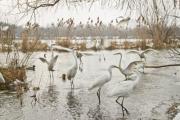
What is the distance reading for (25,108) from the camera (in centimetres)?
699

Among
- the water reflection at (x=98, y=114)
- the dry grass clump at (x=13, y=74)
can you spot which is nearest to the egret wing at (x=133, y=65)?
the dry grass clump at (x=13, y=74)

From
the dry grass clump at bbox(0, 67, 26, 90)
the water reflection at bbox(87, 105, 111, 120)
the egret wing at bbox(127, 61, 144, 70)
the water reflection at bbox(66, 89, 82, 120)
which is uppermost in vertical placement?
the egret wing at bbox(127, 61, 144, 70)

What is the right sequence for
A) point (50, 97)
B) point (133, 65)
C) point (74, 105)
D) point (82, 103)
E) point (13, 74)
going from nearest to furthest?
point (74, 105)
point (82, 103)
point (50, 97)
point (13, 74)
point (133, 65)

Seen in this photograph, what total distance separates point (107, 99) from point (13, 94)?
198 cm

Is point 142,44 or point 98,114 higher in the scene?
point 142,44

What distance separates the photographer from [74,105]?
7.22 meters

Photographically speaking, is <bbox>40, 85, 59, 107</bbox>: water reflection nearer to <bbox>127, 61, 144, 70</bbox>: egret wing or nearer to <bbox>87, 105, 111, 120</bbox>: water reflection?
<bbox>87, 105, 111, 120</bbox>: water reflection

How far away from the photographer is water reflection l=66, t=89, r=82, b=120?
6.50 meters

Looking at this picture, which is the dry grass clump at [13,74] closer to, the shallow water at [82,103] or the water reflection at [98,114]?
the shallow water at [82,103]

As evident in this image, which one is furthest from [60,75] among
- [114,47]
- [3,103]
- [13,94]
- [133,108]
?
[114,47]

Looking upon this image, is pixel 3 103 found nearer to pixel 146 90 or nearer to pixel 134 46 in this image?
pixel 146 90

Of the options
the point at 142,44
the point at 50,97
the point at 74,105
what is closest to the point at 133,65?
the point at 50,97

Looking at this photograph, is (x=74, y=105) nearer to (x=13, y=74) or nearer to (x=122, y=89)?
(x=122, y=89)

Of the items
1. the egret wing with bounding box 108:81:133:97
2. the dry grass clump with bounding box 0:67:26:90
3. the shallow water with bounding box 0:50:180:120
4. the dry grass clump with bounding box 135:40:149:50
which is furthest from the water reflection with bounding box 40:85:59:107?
the dry grass clump with bounding box 135:40:149:50
